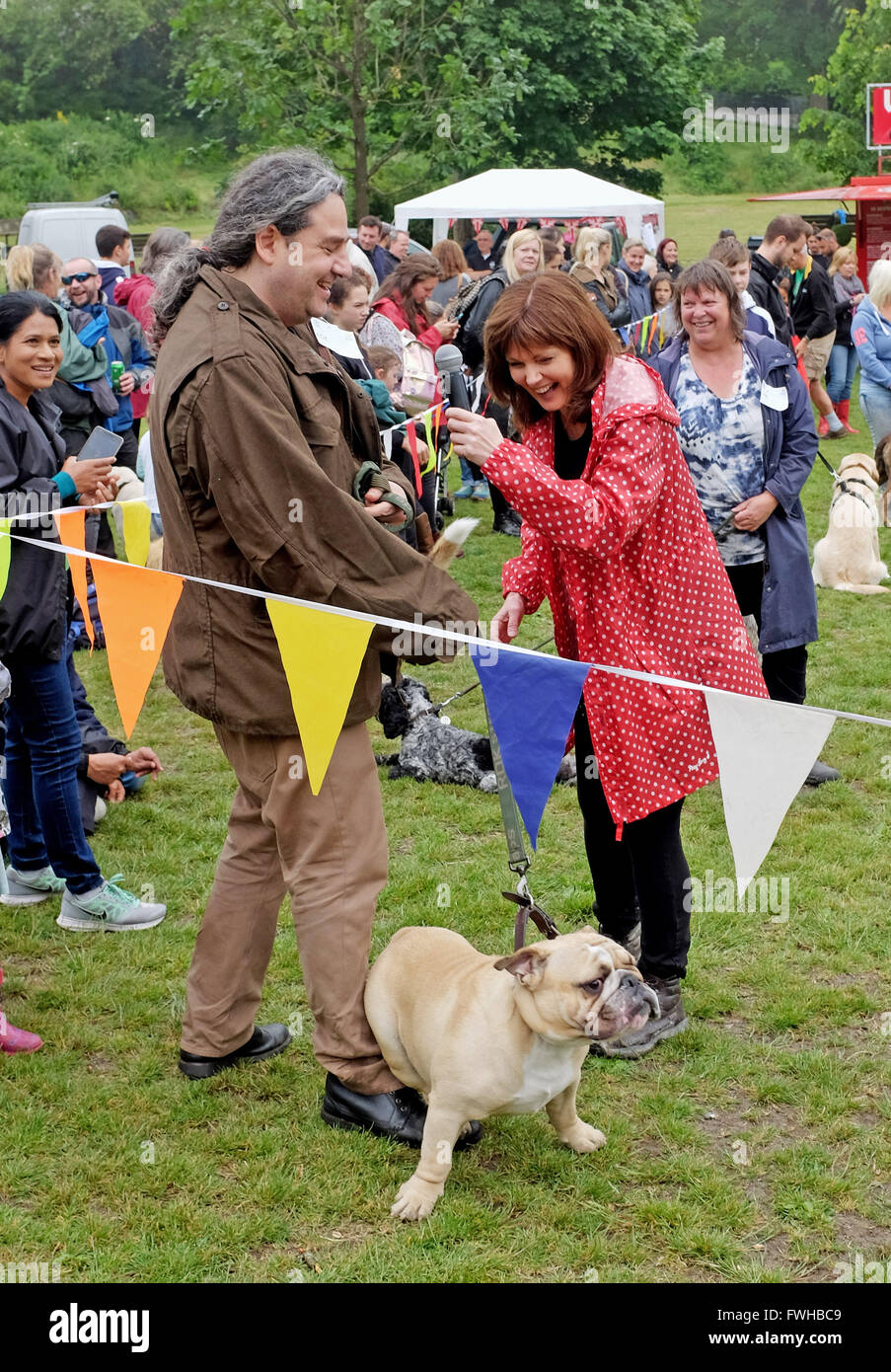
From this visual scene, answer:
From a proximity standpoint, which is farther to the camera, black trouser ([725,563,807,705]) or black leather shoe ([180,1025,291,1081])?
black trouser ([725,563,807,705])

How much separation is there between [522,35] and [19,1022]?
111ft

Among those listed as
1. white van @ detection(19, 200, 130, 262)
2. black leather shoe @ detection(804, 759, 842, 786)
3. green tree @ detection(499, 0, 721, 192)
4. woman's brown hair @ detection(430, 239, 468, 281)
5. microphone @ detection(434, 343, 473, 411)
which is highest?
green tree @ detection(499, 0, 721, 192)

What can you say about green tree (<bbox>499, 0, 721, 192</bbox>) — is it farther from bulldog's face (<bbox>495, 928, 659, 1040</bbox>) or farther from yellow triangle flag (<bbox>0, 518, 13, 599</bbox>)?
bulldog's face (<bbox>495, 928, 659, 1040</bbox>)

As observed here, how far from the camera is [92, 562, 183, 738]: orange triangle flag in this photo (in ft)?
10.5

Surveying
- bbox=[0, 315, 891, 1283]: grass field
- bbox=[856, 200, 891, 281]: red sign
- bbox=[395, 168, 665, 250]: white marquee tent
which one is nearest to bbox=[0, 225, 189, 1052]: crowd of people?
bbox=[0, 315, 891, 1283]: grass field

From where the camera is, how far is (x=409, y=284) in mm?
9453

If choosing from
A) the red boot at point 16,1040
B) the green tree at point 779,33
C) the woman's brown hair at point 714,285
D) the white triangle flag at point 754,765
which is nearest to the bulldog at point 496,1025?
the white triangle flag at point 754,765

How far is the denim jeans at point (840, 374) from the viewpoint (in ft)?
46.5

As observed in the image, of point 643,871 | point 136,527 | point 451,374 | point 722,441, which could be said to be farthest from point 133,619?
point 451,374

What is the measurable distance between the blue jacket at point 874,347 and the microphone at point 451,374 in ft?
8.63

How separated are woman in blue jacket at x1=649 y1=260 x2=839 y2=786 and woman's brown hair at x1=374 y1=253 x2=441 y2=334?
468 centimetres

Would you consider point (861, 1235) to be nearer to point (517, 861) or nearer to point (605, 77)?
point (517, 861)
